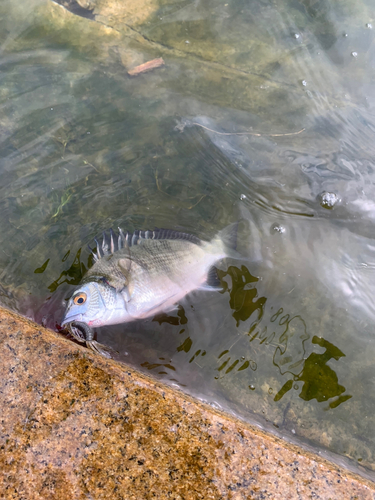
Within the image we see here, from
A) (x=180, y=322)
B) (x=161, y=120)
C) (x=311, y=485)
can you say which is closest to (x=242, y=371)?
(x=180, y=322)

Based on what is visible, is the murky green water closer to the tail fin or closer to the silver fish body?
the tail fin

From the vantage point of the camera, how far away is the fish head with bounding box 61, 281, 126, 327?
2.86m

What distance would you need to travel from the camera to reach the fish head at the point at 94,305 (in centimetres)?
286

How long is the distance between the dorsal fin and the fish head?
420 millimetres

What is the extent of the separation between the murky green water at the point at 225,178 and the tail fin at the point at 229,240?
14 centimetres

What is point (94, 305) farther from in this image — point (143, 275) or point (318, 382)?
Result: point (318, 382)

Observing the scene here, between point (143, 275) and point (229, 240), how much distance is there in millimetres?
1036

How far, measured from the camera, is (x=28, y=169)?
12.6ft

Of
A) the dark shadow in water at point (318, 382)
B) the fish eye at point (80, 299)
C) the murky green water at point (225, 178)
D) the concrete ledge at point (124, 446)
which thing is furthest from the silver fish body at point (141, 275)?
the dark shadow in water at point (318, 382)

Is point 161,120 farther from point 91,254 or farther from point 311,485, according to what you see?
point 311,485

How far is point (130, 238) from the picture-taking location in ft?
10.8

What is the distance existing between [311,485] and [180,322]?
68.4 inches

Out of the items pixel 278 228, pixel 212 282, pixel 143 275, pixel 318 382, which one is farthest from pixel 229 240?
pixel 318 382

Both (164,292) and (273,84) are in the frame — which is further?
(273,84)
